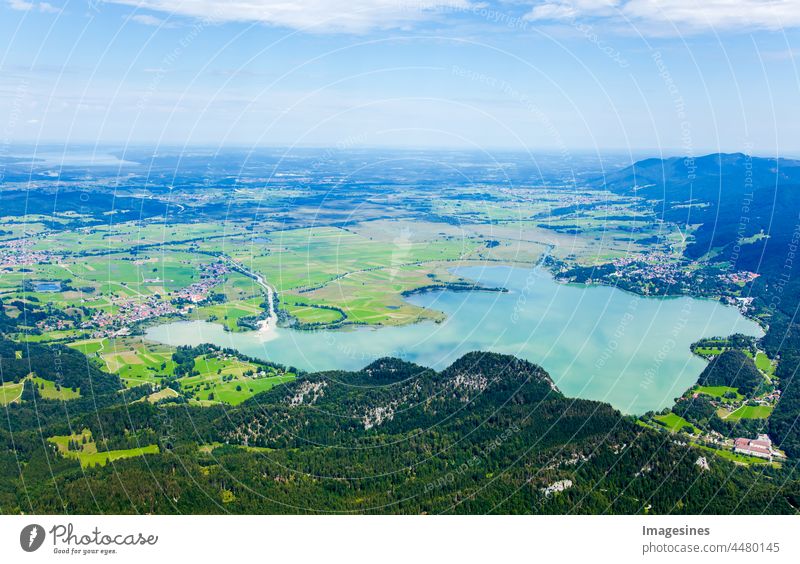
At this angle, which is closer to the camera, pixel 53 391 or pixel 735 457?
pixel 735 457

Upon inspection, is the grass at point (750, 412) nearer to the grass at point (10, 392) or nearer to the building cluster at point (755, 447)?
the building cluster at point (755, 447)

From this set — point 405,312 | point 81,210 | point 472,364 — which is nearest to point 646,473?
point 472,364

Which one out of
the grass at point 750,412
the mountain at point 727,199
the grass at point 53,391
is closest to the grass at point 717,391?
the grass at point 750,412

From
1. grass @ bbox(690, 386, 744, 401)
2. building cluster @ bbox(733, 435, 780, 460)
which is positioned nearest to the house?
building cluster @ bbox(733, 435, 780, 460)

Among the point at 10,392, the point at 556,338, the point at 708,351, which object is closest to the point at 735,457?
the point at 708,351

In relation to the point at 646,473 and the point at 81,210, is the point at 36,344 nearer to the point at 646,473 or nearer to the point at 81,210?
the point at 646,473

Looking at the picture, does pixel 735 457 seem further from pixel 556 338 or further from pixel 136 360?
pixel 136 360
